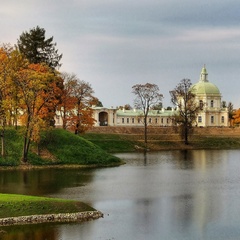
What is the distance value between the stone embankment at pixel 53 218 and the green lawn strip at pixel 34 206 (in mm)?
306

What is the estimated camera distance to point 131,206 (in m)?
31.9

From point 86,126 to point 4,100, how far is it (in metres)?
26.5

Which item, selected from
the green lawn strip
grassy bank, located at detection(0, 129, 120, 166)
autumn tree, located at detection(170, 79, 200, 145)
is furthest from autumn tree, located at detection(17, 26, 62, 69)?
the green lawn strip

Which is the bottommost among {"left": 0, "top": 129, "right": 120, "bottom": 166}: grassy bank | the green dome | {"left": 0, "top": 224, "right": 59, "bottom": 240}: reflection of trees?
{"left": 0, "top": 224, "right": 59, "bottom": 240}: reflection of trees

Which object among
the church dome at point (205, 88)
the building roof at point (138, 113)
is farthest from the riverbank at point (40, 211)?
the church dome at point (205, 88)

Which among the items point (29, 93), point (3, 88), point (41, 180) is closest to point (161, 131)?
point (3, 88)

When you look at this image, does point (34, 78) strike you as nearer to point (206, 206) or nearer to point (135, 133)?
point (206, 206)

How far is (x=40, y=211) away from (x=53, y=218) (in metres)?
0.89

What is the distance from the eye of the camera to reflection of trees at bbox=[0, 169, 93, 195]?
126 feet

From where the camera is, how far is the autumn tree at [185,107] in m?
93.6

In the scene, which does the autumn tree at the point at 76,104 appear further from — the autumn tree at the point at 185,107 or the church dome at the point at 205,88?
the church dome at the point at 205,88

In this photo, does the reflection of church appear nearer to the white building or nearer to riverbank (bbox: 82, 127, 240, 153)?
the white building

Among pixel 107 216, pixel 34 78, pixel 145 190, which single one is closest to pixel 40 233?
pixel 107 216

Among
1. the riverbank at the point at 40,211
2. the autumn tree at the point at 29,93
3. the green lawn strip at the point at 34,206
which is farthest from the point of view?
the autumn tree at the point at 29,93
